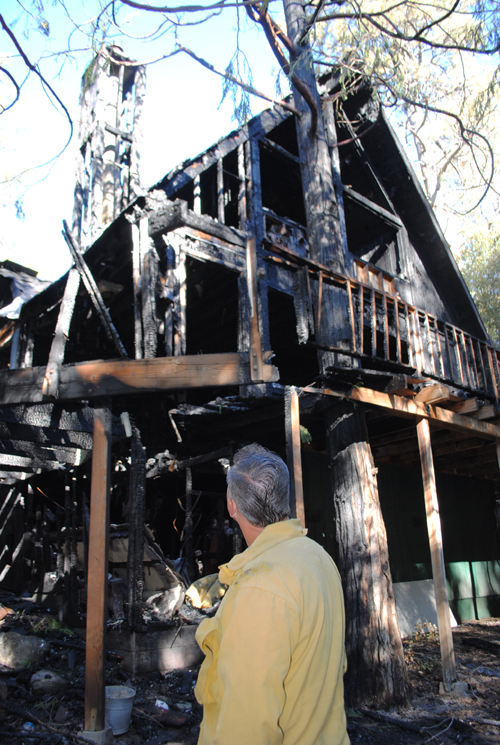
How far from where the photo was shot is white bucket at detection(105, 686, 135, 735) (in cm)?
469

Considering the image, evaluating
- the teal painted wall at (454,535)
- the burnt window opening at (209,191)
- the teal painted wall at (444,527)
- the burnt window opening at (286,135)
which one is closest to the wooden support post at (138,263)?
the burnt window opening at (209,191)

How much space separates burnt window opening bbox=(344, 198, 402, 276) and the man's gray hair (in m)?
11.5

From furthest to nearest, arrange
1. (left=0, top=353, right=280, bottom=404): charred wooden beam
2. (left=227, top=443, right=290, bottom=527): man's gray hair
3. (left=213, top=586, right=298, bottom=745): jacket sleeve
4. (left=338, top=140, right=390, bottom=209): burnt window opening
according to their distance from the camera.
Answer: (left=338, top=140, right=390, bottom=209): burnt window opening
(left=0, top=353, right=280, bottom=404): charred wooden beam
(left=227, top=443, right=290, bottom=527): man's gray hair
(left=213, top=586, right=298, bottom=745): jacket sleeve

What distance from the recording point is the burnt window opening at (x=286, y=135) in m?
11.3

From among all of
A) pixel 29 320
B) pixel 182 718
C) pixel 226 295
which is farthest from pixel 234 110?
pixel 182 718

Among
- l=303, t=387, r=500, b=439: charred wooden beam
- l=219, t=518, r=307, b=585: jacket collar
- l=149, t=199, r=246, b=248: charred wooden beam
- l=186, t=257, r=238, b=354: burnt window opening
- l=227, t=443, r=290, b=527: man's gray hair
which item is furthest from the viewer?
l=186, t=257, r=238, b=354: burnt window opening

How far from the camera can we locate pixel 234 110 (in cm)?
823

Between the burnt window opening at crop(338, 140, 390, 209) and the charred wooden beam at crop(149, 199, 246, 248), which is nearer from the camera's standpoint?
the charred wooden beam at crop(149, 199, 246, 248)

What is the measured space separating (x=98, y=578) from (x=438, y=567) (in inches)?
189

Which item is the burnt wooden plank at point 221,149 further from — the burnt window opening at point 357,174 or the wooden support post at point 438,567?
the wooden support post at point 438,567

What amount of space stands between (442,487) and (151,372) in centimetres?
1043

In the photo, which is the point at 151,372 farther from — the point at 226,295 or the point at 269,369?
the point at 226,295

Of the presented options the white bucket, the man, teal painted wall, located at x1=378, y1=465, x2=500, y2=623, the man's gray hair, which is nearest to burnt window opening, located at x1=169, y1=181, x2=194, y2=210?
teal painted wall, located at x1=378, y1=465, x2=500, y2=623

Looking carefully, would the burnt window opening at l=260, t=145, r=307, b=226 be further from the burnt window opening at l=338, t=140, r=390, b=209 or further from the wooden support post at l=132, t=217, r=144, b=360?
the wooden support post at l=132, t=217, r=144, b=360
